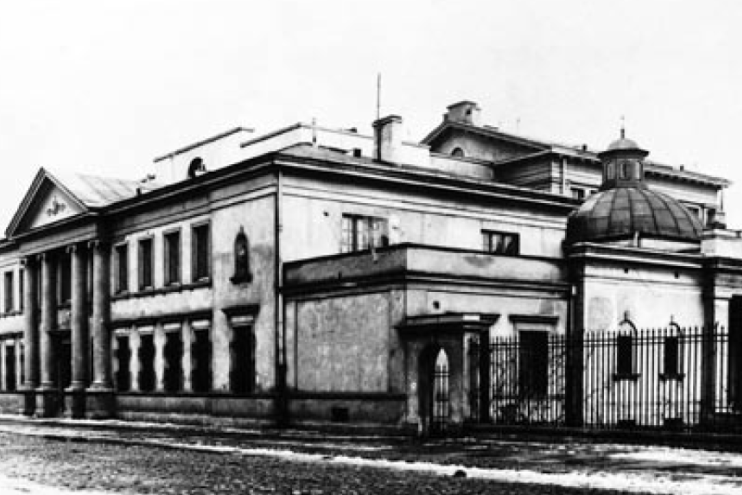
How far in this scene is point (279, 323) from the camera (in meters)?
30.5

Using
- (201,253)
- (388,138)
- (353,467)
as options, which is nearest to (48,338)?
(201,253)

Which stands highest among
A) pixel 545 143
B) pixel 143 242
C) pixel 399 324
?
pixel 545 143

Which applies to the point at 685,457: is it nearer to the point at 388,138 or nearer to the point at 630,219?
the point at 630,219

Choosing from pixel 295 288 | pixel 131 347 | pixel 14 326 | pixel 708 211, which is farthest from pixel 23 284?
pixel 708 211

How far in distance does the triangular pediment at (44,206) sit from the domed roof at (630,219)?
62.8 ft

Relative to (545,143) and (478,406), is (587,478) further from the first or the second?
(545,143)

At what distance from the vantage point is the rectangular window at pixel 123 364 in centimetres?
3869

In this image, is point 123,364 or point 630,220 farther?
point 123,364

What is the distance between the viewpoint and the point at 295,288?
30.1 m

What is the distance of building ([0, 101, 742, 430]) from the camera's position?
27.2 metres

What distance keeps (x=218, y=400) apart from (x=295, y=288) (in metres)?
5.39

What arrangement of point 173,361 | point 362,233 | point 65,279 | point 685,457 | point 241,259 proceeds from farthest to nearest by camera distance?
point 65,279, point 173,361, point 362,233, point 241,259, point 685,457

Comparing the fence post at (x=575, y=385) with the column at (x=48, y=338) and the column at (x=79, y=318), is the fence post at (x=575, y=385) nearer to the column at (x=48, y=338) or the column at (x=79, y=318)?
the column at (x=79, y=318)

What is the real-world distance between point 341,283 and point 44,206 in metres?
Result: 19.8
